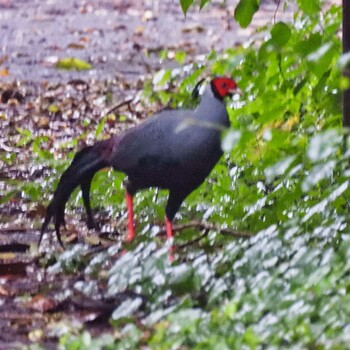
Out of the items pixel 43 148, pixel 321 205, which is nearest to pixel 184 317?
pixel 321 205

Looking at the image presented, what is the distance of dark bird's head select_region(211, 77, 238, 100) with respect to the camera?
396 centimetres

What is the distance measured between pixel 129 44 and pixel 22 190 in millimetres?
5656

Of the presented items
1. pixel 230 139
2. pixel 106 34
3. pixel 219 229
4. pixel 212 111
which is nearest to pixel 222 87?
pixel 212 111

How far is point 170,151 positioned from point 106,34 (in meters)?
7.94

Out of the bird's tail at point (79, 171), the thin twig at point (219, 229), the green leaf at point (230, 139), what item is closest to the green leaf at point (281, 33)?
the thin twig at point (219, 229)

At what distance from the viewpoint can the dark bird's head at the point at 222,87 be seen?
396cm

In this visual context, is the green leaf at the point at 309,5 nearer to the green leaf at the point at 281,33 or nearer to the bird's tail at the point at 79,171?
the green leaf at the point at 281,33

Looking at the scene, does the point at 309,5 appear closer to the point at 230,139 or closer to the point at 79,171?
the point at 79,171

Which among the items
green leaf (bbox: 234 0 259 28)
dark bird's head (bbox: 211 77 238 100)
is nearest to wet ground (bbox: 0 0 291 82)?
dark bird's head (bbox: 211 77 238 100)

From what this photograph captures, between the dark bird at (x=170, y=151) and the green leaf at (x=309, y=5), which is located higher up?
the green leaf at (x=309, y=5)

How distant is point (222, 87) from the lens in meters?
3.98

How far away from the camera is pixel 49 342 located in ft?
11.2

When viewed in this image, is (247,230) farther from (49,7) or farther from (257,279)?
(49,7)

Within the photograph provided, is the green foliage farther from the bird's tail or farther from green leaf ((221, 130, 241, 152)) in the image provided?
the bird's tail
